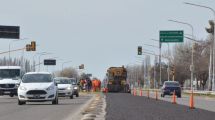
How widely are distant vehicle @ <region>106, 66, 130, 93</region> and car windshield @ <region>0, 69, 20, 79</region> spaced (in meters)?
31.9

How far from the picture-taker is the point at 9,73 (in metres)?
57.3

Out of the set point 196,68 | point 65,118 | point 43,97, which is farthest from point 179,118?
point 196,68

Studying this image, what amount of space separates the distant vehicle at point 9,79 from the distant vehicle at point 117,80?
105 ft

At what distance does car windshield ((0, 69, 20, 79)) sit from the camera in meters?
57.2

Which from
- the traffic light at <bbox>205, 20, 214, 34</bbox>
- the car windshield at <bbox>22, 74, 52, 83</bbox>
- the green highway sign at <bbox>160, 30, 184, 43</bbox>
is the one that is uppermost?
the traffic light at <bbox>205, 20, 214, 34</bbox>

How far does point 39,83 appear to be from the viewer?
3884 centimetres

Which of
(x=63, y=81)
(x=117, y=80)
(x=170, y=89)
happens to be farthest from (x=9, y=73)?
(x=117, y=80)

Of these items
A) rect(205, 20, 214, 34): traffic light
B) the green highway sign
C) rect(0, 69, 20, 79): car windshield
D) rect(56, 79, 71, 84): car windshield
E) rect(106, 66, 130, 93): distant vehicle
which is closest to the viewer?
rect(56, 79, 71, 84): car windshield

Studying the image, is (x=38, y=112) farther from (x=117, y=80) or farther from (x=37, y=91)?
(x=117, y=80)

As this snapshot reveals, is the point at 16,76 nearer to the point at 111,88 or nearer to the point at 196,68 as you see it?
the point at 111,88

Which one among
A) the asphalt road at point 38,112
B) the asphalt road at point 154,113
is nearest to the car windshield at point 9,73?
the asphalt road at point 38,112

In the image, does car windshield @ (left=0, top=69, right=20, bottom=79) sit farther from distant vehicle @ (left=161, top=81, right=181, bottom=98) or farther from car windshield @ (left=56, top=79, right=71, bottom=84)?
distant vehicle @ (left=161, top=81, right=181, bottom=98)

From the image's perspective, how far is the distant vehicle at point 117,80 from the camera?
8844cm

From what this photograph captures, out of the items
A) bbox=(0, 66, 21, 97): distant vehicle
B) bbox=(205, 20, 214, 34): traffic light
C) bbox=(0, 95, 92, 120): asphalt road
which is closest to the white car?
bbox=(0, 95, 92, 120): asphalt road
